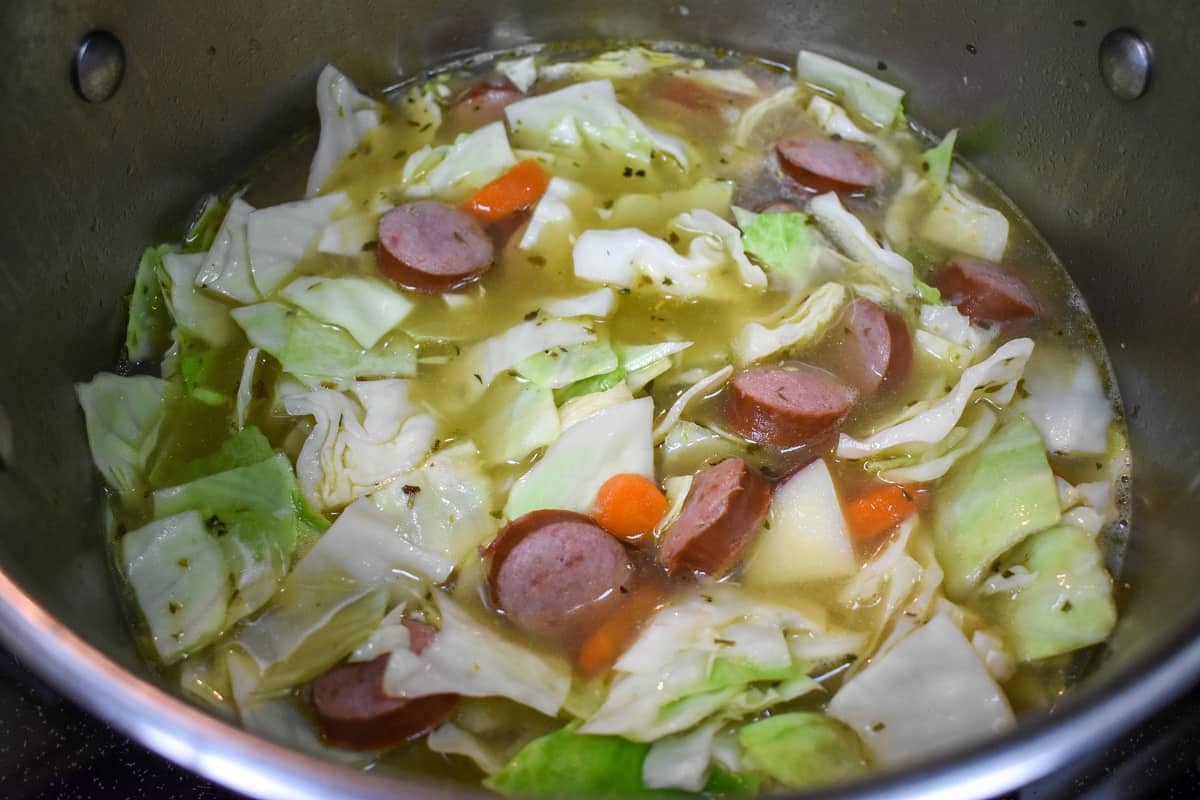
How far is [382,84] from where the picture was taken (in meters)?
3.63

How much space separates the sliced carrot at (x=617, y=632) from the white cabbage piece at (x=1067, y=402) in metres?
1.16

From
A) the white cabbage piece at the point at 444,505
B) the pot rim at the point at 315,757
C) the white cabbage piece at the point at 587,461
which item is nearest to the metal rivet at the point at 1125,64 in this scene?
the white cabbage piece at the point at 587,461

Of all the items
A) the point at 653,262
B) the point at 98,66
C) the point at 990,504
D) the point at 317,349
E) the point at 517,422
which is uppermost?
the point at 98,66

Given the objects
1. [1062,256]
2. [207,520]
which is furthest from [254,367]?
[1062,256]

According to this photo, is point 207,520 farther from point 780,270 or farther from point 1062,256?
point 1062,256

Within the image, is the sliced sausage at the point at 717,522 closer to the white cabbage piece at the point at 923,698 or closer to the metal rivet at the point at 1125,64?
the white cabbage piece at the point at 923,698

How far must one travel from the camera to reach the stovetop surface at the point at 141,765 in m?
1.97

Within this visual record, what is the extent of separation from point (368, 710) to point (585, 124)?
2.05 m

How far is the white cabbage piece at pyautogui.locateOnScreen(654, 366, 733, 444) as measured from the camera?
103 inches

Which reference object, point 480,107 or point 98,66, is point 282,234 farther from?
point 480,107

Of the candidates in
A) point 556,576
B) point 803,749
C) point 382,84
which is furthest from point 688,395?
point 382,84

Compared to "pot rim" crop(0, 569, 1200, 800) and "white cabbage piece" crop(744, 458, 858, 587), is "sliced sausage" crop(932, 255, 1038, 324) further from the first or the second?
"pot rim" crop(0, 569, 1200, 800)

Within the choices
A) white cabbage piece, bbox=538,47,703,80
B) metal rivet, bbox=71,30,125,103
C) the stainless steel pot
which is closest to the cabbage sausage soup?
the stainless steel pot

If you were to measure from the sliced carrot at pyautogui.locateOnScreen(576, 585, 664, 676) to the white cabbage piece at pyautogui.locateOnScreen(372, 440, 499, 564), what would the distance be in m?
0.36
